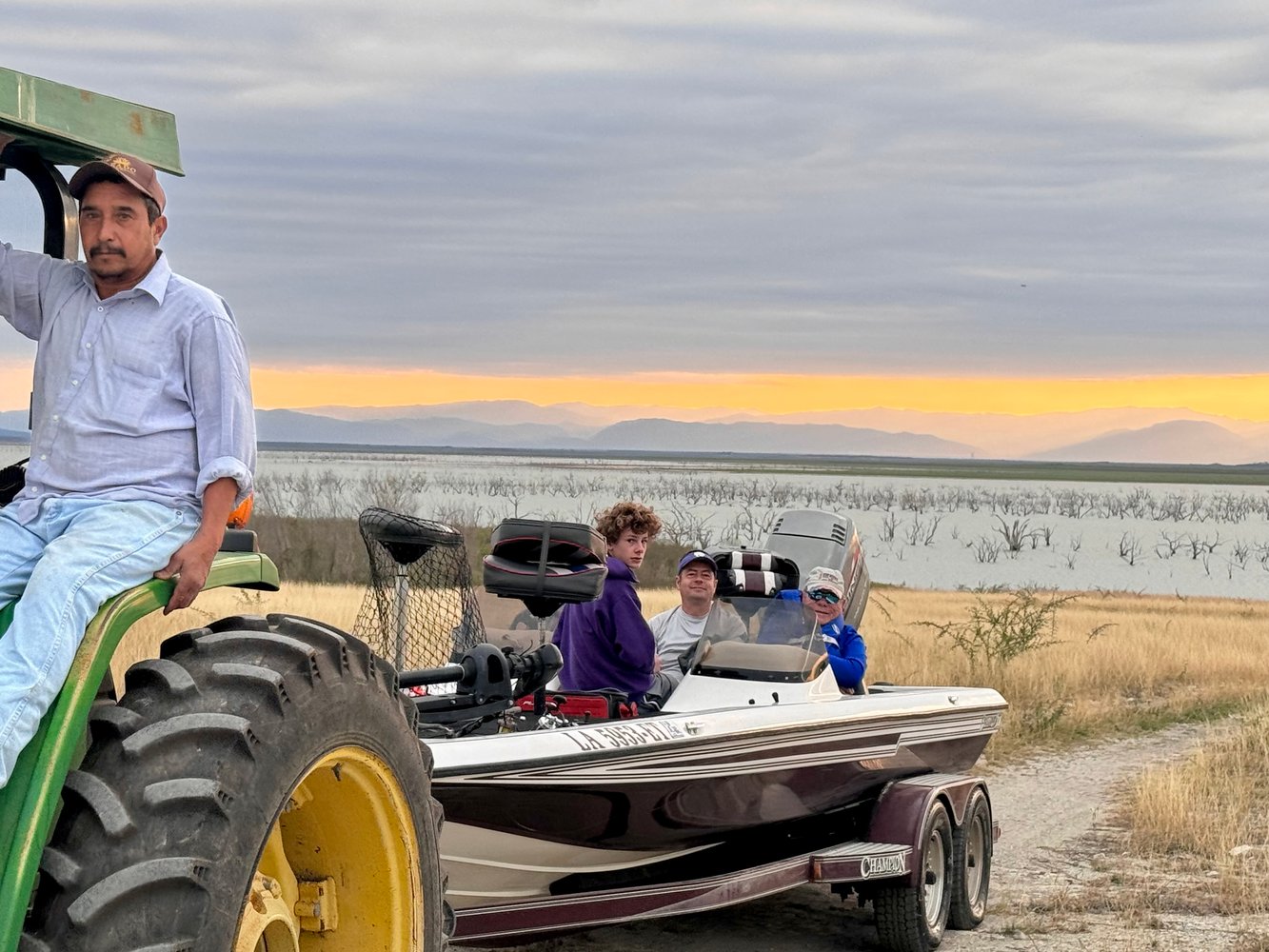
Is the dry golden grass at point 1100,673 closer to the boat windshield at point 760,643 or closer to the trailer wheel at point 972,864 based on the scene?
the trailer wheel at point 972,864

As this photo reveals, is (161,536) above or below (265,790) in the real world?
above

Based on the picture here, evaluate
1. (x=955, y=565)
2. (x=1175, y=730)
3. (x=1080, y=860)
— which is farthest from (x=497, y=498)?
(x=1080, y=860)

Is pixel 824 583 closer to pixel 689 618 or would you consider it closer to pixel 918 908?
pixel 689 618

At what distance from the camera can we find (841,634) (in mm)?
8414

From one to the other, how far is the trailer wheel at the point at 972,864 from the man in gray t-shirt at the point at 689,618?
1500 millimetres

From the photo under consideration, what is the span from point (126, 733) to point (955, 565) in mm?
46853

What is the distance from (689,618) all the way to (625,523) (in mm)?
559

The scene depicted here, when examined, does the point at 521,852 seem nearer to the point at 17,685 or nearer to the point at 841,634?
the point at 841,634

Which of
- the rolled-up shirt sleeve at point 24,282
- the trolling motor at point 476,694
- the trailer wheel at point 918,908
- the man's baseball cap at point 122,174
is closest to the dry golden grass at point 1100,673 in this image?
the trailer wheel at point 918,908

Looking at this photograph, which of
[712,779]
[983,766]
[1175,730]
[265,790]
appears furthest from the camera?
[1175,730]

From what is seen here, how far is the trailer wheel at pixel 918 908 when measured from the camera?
7609 millimetres

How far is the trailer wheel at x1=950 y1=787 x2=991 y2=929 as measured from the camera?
814 cm

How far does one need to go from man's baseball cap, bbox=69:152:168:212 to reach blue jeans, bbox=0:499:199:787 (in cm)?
68

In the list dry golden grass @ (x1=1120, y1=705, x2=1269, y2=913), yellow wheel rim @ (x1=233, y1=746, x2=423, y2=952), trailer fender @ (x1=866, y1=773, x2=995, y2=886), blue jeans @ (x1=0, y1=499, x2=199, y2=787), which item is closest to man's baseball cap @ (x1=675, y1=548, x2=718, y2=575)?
trailer fender @ (x1=866, y1=773, x2=995, y2=886)
